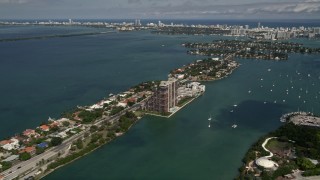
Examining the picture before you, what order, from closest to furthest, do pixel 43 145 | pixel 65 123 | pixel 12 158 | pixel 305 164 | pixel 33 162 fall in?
pixel 305 164 < pixel 33 162 < pixel 12 158 < pixel 43 145 < pixel 65 123

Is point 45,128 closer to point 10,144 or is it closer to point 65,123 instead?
point 65,123

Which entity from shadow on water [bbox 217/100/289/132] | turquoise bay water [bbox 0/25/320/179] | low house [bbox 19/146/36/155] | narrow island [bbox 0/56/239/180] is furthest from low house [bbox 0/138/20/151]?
shadow on water [bbox 217/100/289/132]

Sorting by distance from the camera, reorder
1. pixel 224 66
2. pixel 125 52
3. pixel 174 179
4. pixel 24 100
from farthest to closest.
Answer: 1. pixel 125 52
2. pixel 224 66
3. pixel 24 100
4. pixel 174 179

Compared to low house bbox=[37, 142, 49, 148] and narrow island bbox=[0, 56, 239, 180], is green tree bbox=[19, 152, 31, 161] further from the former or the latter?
low house bbox=[37, 142, 49, 148]

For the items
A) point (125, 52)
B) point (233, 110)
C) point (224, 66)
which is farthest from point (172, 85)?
point (125, 52)

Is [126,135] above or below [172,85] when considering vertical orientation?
below

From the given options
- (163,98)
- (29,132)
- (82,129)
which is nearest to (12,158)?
(29,132)

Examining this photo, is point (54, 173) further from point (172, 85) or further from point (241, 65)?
point (241, 65)
